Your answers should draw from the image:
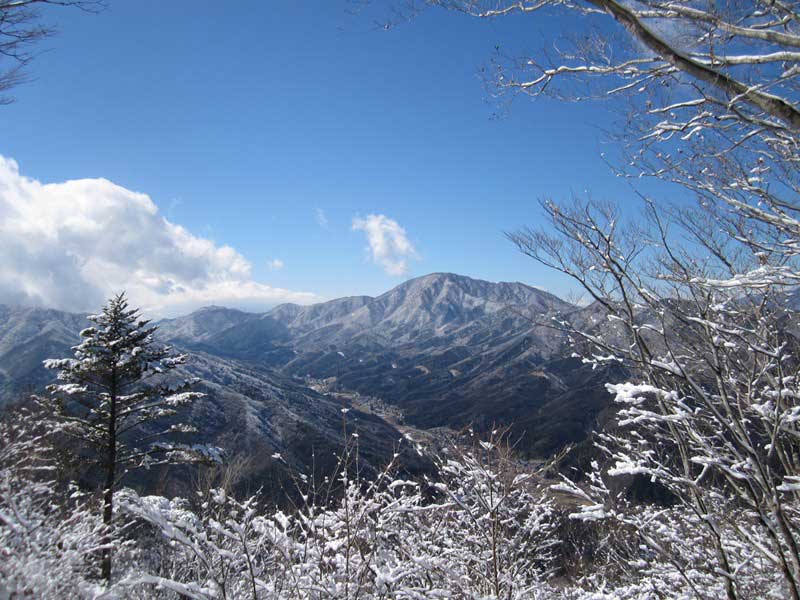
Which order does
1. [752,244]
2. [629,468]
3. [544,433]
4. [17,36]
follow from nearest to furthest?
[629,468], [17,36], [752,244], [544,433]

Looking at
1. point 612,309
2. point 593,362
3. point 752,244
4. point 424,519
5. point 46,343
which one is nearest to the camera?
point 752,244

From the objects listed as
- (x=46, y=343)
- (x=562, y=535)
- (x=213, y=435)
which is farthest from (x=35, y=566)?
(x=46, y=343)

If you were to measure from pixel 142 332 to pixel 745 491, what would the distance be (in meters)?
15.1

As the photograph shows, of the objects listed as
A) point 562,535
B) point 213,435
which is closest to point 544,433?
point 562,535

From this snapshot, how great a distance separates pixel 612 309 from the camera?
5.38 metres

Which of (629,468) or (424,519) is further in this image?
(424,519)

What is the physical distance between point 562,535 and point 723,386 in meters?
68.9

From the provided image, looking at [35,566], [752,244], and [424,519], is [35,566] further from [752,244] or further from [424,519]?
[424,519]

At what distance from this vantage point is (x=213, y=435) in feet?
287

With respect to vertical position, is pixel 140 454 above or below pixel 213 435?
above

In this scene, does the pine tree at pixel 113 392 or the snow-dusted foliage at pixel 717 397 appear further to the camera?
the pine tree at pixel 113 392

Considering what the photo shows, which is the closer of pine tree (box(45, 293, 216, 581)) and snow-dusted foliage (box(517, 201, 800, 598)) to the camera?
snow-dusted foliage (box(517, 201, 800, 598))

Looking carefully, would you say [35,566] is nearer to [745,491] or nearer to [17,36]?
[17,36]

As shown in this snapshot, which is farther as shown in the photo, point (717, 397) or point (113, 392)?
point (113, 392)
